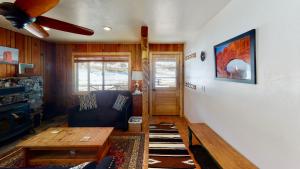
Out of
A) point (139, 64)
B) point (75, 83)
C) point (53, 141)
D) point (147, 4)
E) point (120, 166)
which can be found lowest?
point (120, 166)

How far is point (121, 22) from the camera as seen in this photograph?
3793 mm

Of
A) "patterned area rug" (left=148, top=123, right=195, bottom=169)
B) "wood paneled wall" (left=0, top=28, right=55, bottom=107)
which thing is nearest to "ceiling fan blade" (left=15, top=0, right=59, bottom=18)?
"patterned area rug" (left=148, top=123, right=195, bottom=169)

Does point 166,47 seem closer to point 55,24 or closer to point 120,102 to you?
point 120,102

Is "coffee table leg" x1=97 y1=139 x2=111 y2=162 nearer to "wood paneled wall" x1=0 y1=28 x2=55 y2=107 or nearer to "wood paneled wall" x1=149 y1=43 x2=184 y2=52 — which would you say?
"wood paneled wall" x1=0 y1=28 x2=55 y2=107

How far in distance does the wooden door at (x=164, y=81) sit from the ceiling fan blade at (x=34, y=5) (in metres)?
4.71

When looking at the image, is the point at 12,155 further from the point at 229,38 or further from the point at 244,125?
the point at 229,38

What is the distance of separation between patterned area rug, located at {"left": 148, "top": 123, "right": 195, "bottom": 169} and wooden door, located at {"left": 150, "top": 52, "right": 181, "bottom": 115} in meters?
1.56

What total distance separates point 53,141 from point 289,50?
121 inches

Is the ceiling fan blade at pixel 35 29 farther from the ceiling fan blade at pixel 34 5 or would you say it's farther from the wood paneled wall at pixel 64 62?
the wood paneled wall at pixel 64 62

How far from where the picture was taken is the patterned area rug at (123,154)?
9.88 ft

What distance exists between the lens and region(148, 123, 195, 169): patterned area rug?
3035 millimetres

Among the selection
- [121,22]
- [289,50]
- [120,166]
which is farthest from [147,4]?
[120,166]

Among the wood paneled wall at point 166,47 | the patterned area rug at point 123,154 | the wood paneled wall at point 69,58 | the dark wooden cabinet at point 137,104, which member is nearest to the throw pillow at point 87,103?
the dark wooden cabinet at point 137,104

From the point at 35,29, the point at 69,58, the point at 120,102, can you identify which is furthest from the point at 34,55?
the point at 35,29
